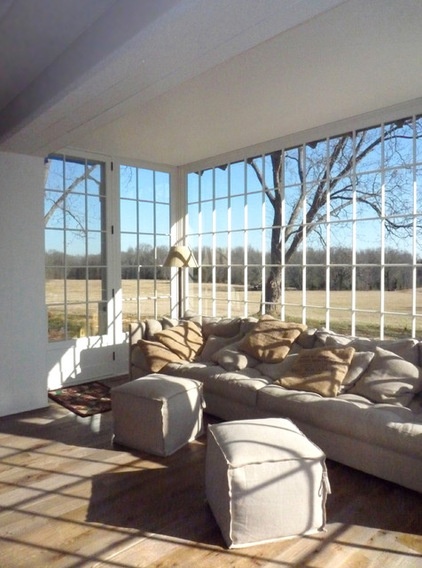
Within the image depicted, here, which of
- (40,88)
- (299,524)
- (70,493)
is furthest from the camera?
(40,88)

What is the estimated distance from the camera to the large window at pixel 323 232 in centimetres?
401

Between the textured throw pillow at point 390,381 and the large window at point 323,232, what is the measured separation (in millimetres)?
597

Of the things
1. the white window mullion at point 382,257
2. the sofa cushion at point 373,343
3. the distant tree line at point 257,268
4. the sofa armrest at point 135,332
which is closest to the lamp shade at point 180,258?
the distant tree line at point 257,268

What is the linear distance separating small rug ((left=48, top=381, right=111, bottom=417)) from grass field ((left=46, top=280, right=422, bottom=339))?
2.20 ft

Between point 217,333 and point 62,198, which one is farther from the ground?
point 62,198

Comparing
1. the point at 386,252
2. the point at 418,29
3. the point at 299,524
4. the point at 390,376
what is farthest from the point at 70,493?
the point at 418,29

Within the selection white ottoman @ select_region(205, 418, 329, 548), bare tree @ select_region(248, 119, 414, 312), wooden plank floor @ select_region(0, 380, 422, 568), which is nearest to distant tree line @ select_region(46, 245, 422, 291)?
bare tree @ select_region(248, 119, 414, 312)

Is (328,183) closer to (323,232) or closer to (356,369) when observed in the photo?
(323,232)

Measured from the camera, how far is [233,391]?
390 centimetres

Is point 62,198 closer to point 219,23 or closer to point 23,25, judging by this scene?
point 23,25

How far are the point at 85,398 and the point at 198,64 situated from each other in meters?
3.63

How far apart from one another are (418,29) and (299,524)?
293 cm

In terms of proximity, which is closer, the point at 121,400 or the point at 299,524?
the point at 299,524

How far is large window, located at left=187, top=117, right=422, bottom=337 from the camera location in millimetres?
4012
